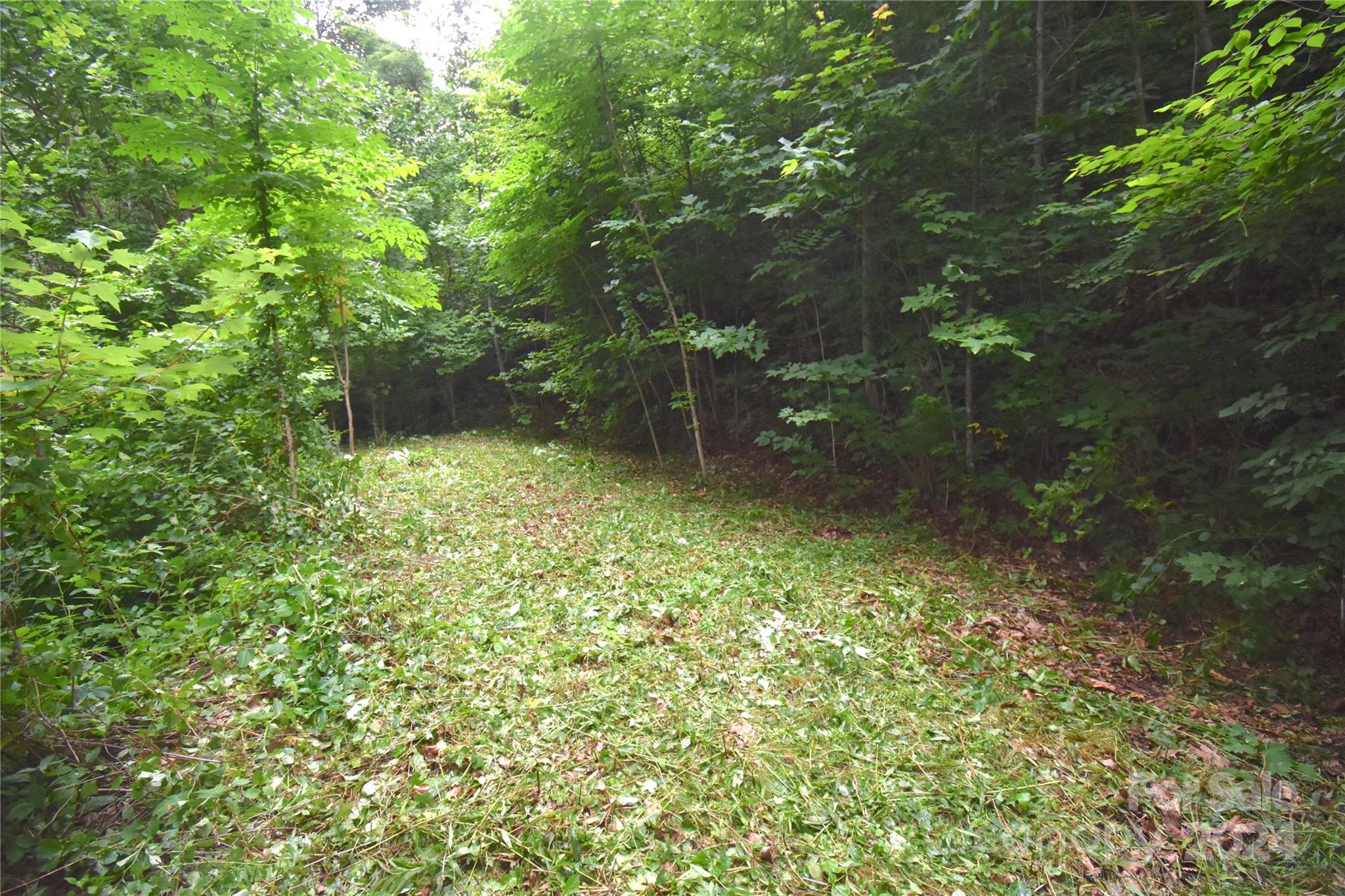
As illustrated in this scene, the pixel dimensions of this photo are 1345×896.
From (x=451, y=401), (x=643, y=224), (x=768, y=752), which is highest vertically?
(x=643, y=224)

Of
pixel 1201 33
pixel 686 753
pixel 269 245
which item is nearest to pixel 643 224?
pixel 269 245

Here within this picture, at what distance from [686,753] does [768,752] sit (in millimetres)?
465

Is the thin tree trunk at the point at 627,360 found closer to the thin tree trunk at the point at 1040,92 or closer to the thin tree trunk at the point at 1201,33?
the thin tree trunk at the point at 1040,92

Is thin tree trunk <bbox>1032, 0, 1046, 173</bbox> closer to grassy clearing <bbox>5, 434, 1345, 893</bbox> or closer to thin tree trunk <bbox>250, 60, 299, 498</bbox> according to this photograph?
grassy clearing <bbox>5, 434, 1345, 893</bbox>

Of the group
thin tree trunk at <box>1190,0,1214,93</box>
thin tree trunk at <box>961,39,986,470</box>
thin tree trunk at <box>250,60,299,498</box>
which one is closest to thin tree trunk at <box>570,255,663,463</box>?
thin tree trunk at <box>961,39,986,470</box>

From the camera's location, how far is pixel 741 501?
7.60m

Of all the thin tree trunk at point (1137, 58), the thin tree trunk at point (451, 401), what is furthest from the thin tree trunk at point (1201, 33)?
the thin tree trunk at point (451, 401)

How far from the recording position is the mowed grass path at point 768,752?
2.39m

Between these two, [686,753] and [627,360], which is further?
[627,360]

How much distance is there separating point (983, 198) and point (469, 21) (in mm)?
25572

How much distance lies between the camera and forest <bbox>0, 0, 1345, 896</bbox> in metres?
2.41

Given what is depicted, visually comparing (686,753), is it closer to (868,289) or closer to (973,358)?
(973,358)

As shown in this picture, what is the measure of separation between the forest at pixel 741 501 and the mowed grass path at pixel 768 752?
0.03 m

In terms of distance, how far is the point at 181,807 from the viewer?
228 cm
